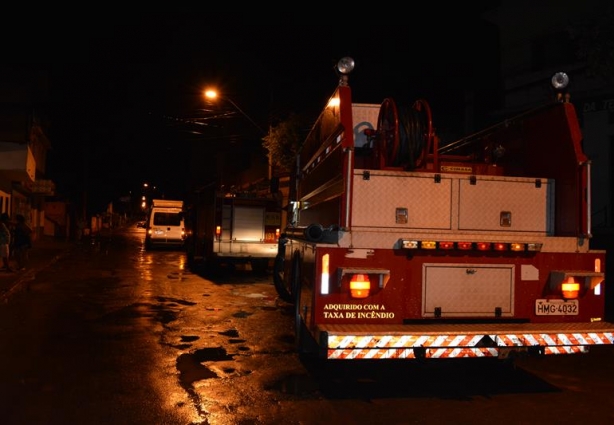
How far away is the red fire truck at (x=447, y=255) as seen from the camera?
18.4 ft

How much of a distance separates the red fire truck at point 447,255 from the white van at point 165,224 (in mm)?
23174

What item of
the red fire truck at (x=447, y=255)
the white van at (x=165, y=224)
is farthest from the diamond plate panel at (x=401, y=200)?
the white van at (x=165, y=224)

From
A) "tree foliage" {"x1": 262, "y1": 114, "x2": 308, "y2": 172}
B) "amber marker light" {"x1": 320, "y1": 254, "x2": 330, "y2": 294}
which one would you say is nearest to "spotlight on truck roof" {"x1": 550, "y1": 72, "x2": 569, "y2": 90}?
"amber marker light" {"x1": 320, "y1": 254, "x2": 330, "y2": 294}

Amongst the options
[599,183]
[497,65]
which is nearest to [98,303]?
[599,183]

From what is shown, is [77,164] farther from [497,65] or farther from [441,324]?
[441,324]

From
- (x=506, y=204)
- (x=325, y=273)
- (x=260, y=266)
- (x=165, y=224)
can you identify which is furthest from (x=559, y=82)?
(x=165, y=224)

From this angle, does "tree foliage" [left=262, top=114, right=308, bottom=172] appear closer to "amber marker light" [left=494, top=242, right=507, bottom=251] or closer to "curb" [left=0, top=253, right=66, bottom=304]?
"curb" [left=0, top=253, right=66, bottom=304]

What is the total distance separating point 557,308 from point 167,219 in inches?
990

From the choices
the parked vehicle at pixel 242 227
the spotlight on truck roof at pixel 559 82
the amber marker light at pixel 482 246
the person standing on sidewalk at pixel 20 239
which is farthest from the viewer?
the parked vehicle at pixel 242 227

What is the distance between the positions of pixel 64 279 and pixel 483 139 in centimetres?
1228

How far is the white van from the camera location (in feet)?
95.8

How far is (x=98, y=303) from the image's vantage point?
1191 cm

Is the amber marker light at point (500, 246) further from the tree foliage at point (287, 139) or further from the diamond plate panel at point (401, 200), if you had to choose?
the tree foliage at point (287, 139)

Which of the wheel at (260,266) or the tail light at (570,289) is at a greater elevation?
the tail light at (570,289)
